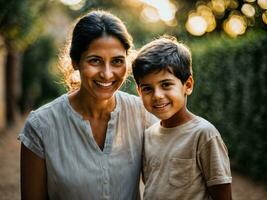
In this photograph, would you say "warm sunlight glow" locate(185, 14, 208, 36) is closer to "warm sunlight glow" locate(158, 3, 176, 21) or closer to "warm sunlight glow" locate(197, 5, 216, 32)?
"warm sunlight glow" locate(197, 5, 216, 32)

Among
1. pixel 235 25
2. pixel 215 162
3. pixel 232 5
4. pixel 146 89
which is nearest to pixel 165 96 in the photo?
pixel 146 89

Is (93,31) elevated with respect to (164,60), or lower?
elevated

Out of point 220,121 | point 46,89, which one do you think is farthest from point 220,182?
point 46,89

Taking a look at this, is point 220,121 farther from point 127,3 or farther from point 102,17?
point 127,3

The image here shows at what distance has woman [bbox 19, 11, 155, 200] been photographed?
3113 millimetres

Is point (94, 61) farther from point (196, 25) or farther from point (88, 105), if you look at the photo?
point (196, 25)

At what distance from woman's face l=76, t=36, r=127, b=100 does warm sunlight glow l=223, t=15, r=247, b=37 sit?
34.3ft

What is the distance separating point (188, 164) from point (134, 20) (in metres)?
22.9

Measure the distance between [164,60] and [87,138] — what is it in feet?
2.65

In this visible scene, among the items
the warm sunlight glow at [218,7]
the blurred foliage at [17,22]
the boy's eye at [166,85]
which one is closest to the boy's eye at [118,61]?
the boy's eye at [166,85]

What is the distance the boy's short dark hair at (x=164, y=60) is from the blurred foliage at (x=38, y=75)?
1956 cm

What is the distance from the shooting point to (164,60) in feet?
9.90

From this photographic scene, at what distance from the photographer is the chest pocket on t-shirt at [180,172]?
2832 millimetres

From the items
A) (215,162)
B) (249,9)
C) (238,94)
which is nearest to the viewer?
(215,162)
